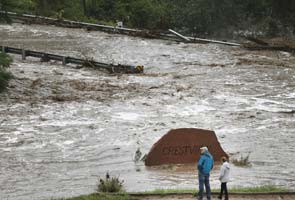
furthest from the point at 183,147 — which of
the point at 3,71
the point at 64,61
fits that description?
the point at 64,61

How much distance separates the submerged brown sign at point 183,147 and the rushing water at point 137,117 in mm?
494

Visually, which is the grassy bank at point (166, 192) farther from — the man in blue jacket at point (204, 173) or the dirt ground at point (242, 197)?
the man in blue jacket at point (204, 173)

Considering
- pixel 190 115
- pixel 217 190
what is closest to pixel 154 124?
pixel 190 115

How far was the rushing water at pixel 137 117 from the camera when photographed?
18406 mm

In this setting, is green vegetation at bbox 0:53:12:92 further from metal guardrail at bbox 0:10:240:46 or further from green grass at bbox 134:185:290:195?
metal guardrail at bbox 0:10:240:46

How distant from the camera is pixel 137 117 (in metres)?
25.4

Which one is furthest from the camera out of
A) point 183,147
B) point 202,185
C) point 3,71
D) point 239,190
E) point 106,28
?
point 106,28

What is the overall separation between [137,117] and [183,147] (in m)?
5.76

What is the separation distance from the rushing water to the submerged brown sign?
1.62 feet

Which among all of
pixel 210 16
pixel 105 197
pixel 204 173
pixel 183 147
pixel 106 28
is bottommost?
pixel 105 197

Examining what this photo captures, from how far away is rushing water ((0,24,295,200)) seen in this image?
18406mm

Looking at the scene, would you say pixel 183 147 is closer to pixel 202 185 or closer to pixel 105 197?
pixel 202 185

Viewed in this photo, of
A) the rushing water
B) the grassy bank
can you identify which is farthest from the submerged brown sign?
the grassy bank

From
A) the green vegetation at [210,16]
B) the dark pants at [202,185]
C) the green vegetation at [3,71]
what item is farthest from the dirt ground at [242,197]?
the green vegetation at [210,16]
